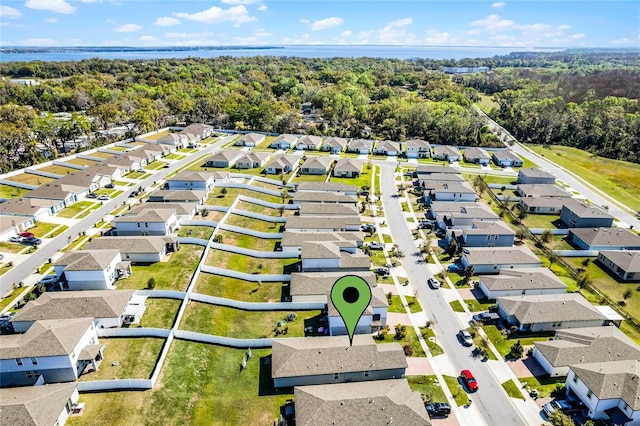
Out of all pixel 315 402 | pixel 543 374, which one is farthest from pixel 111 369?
pixel 543 374

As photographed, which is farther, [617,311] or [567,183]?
[567,183]

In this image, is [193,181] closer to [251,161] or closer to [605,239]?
[251,161]

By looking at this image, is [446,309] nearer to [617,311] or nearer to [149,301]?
[617,311]

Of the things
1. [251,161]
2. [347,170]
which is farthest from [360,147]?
[251,161]

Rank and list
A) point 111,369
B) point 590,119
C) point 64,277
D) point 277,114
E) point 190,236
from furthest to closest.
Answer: point 277,114 → point 590,119 → point 190,236 → point 64,277 → point 111,369

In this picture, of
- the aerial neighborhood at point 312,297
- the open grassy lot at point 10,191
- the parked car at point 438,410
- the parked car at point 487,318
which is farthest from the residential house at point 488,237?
the open grassy lot at point 10,191

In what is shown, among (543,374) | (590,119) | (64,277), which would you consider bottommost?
(543,374)

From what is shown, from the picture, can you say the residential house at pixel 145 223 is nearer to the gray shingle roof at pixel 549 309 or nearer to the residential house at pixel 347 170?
the residential house at pixel 347 170
